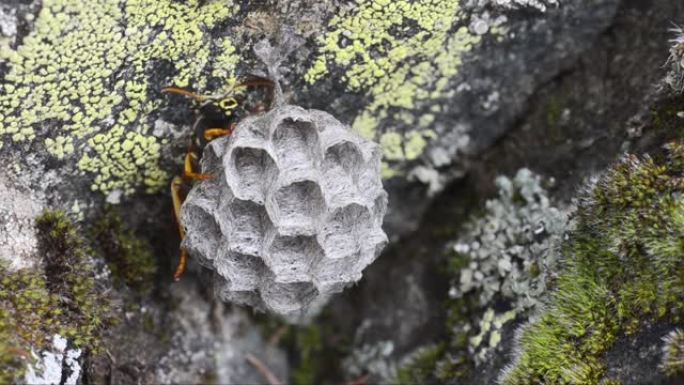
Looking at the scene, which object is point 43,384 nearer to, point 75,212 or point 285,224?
point 75,212

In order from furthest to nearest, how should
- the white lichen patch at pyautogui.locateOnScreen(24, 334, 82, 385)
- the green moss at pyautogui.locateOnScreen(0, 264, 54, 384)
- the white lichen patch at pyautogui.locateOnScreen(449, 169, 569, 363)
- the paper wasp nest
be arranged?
the white lichen patch at pyautogui.locateOnScreen(449, 169, 569, 363) → the paper wasp nest → the white lichen patch at pyautogui.locateOnScreen(24, 334, 82, 385) → the green moss at pyautogui.locateOnScreen(0, 264, 54, 384)

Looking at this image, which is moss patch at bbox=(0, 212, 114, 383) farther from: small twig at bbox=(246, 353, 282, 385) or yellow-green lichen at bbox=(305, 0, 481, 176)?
yellow-green lichen at bbox=(305, 0, 481, 176)

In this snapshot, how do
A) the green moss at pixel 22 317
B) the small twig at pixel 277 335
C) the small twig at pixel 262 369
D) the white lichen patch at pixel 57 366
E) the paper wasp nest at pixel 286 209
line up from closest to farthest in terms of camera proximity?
1. the green moss at pixel 22 317
2. the white lichen patch at pixel 57 366
3. the paper wasp nest at pixel 286 209
4. the small twig at pixel 262 369
5. the small twig at pixel 277 335

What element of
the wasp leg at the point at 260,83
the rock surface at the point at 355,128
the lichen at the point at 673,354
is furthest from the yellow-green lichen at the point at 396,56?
the lichen at the point at 673,354

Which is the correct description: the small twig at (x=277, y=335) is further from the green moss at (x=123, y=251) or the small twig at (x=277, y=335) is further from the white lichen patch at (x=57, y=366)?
the white lichen patch at (x=57, y=366)

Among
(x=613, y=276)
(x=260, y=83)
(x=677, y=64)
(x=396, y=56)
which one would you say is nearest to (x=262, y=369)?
(x=260, y=83)

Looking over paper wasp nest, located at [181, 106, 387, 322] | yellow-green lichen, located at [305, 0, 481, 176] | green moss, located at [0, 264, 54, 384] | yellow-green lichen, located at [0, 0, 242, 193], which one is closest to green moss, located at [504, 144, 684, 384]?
paper wasp nest, located at [181, 106, 387, 322]

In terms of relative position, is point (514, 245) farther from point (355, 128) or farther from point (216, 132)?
point (216, 132)
